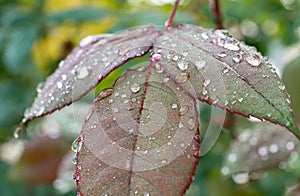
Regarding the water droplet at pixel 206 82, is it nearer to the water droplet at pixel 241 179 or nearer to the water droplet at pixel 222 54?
the water droplet at pixel 222 54

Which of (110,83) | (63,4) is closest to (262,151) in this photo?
(110,83)

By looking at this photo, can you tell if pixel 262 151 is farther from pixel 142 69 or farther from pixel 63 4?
pixel 63 4

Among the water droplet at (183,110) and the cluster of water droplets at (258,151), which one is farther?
the cluster of water droplets at (258,151)

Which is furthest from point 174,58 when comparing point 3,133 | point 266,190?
point 3,133

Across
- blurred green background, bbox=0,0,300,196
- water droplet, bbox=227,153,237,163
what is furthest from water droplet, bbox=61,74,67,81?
water droplet, bbox=227,153,237,163

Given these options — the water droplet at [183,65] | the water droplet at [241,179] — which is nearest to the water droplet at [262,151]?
the water droplet at [241,179]

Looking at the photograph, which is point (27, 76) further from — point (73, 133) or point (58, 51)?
point (73, 133)

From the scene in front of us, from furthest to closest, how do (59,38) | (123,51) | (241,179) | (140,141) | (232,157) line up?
(59,38) → (241,179) → (232,157) → (123,51) → (140,141)
